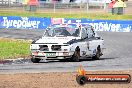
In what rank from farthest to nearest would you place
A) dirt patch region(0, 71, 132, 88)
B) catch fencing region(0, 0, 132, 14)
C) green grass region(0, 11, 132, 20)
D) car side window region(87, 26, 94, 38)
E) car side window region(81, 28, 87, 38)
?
catch fencing region(0, 0, 132, 14), green grass region(0, 11, 132, 20), car side window region(87, 26, 94, 38), car side window region(81, 28, 87, 38), dirt patch region(0, 71, 132, 88)

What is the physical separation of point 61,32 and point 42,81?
7424 mm

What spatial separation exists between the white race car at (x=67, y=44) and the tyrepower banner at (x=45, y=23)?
21.2m

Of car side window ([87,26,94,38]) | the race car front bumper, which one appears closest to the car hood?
the race car front bumper

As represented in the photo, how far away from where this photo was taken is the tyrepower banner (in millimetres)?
43656

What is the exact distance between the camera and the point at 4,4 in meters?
65.0

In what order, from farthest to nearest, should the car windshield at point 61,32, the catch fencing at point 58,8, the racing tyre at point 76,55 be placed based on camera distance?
the catch fencing at point 58,8
the car windshield at point 61,32
the racing tyre at point 76,55

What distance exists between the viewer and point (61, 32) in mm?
21094

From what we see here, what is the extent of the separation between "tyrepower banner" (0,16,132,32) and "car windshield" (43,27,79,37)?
73.2 feet

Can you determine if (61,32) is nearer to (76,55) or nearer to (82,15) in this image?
(76,55)

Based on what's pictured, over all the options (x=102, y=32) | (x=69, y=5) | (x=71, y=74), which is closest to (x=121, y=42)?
(x=102, y=32)

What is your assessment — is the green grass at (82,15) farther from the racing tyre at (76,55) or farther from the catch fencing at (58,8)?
the racing tyre at (76,55)

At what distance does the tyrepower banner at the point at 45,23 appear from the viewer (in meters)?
43.7

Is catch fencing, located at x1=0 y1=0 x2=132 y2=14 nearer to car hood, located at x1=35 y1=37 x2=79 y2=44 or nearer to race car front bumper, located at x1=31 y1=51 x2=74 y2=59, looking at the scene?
car hood, located at x1=35 y1=37 x2=79 y2=44

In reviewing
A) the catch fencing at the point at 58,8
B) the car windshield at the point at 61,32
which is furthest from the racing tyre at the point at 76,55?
the catch fencing at the point at 58,8
